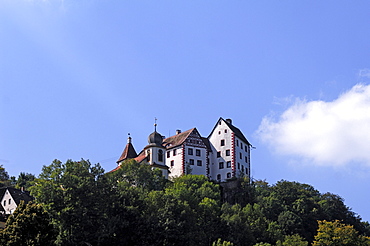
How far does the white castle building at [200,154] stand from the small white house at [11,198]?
1798cm

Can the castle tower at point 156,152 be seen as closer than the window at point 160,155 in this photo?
Yes

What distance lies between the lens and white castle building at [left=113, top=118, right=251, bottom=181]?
10106 centimetres

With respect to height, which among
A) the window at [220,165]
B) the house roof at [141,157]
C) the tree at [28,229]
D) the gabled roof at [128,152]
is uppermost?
the gabled roof at [128,152]

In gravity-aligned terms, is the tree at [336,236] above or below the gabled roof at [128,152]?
below

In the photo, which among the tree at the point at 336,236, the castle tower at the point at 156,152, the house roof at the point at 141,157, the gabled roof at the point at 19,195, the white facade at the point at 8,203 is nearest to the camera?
the tree at the point at 336,236

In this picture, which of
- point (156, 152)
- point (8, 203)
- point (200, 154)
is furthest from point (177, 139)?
point (8, 203)

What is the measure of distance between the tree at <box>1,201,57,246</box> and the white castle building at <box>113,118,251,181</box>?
4417 cm

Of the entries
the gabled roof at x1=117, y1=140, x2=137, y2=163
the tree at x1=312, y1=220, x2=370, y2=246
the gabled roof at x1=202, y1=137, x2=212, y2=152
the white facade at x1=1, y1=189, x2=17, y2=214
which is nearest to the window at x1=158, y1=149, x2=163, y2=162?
the gabled roof at x1=117, y1=140, x2=137, y2=163

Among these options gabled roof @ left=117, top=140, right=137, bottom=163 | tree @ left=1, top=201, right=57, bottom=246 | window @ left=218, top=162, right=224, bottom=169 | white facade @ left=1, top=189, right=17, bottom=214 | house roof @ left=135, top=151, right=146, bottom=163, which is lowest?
tree @ left=1, top=201, right=57, bottom=246

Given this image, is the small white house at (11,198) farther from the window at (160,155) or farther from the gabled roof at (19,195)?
the window at (160,155)

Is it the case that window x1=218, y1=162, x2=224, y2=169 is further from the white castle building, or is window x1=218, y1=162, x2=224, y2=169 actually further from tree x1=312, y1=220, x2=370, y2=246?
tree x1=312, y1=220, x2=370, y2=246

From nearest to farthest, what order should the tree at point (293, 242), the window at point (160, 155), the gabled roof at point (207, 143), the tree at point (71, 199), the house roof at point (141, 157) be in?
the tree at point (71, 199) → the tree at point (293, 242) → the house roof at point (141, 157) → the window at point (160, 155) → the gabled roof at point (207, 143)

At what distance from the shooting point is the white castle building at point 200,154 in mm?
101062

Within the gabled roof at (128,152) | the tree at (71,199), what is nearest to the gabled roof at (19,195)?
the gabled roof at (128,152)
